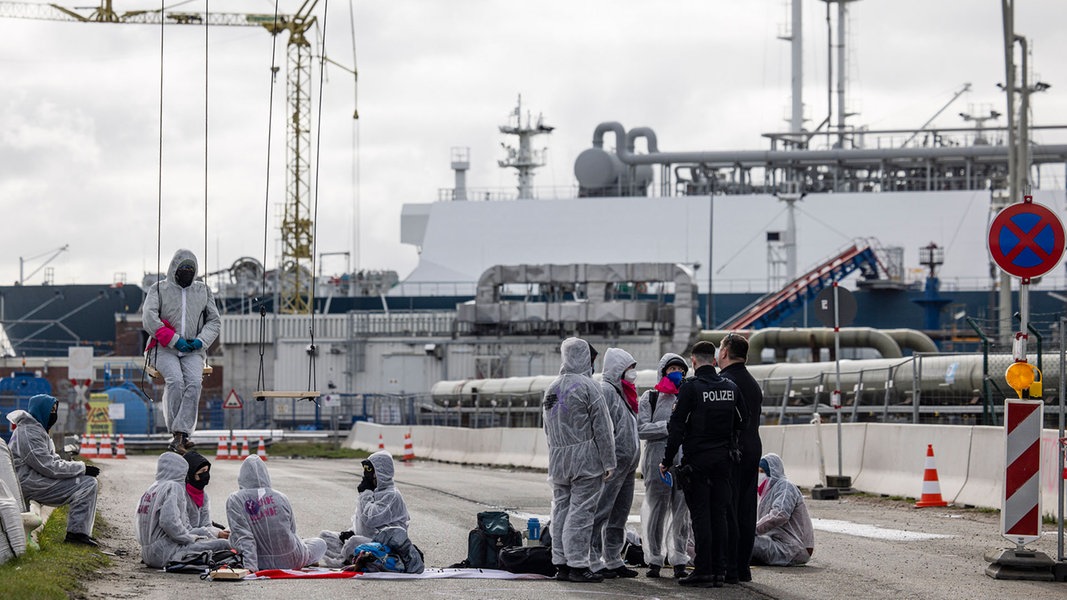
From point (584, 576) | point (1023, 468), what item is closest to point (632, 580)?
point (584, 576)

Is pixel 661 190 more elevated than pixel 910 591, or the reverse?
pixel 661 190

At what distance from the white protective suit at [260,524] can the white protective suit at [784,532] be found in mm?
3396

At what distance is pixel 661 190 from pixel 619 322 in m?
32.5

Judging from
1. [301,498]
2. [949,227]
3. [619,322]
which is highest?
[949,227]

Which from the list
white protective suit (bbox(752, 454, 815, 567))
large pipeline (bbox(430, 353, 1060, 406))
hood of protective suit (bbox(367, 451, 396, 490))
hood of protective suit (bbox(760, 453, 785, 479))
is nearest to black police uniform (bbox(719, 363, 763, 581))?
white protective suit (bbox(752, 454, 815, 567))

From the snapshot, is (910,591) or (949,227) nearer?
(910,591)

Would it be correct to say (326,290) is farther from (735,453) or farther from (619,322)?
(735,453)

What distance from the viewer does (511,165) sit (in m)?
93.3

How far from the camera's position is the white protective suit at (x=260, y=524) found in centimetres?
1100

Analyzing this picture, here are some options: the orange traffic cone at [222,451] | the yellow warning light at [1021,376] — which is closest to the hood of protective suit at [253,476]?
the yellow warning light at [1021,376]

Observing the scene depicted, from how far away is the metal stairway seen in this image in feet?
213

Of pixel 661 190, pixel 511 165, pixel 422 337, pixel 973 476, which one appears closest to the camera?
pixel 973 476

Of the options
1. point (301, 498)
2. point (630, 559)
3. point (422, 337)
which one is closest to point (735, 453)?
point (630, 559)

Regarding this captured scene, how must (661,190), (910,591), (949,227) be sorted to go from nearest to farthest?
1. (910,591)
2. (949,227)
3. (661,190)
